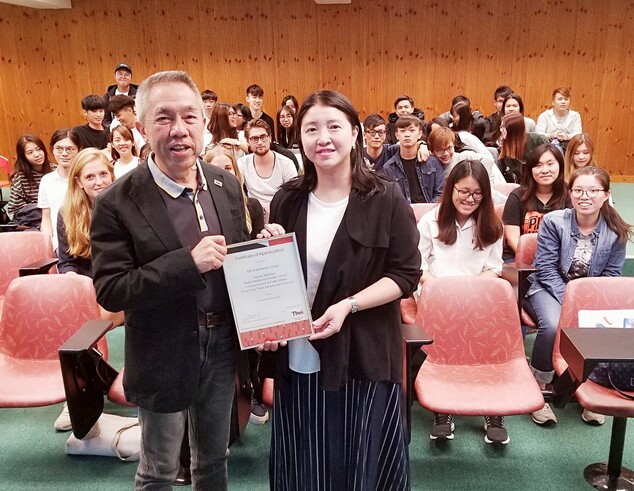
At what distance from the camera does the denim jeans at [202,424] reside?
1.41 meters

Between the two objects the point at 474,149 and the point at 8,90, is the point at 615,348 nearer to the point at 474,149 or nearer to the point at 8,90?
the point at 474,149

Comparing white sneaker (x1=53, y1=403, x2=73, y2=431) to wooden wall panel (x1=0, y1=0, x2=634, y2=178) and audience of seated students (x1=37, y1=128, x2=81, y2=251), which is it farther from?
wooden wall panel (x1=0, y1=0, x2=634, y2=178)

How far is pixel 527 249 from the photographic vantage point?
2.94 meters

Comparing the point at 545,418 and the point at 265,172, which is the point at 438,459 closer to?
the point at 545,418

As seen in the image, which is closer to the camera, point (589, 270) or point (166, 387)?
point (166, 387)

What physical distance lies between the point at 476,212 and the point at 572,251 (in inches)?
20.7

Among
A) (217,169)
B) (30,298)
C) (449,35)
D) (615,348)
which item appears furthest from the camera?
(449,35)

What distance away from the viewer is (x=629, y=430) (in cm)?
240

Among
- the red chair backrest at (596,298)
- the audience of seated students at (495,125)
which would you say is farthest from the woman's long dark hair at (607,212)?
the audience of seated students at (495,125)

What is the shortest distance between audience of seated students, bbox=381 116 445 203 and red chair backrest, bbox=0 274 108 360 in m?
2.43

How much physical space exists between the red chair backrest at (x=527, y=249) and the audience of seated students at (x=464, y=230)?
34cm

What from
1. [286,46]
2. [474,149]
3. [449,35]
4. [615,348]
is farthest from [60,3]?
[615,348]

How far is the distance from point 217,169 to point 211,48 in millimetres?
7086

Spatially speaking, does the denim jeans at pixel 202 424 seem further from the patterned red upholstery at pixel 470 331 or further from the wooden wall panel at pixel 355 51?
the wooden wall panel at pixel 355 51
